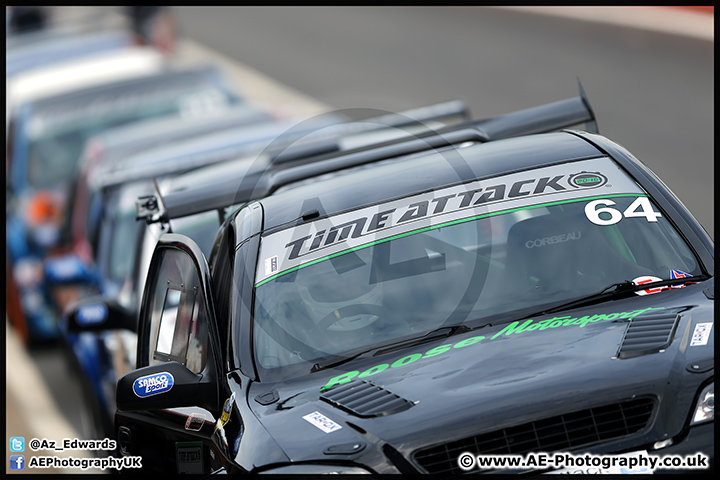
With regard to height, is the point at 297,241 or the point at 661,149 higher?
the point at 297,241

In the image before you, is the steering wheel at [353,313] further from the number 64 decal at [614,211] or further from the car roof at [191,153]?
the car roof at [191,153]

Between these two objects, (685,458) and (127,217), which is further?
(127,217)

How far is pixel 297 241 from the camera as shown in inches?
182

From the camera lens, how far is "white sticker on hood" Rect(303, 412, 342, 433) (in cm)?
365

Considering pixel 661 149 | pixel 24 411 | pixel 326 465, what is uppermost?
pixel 326 465

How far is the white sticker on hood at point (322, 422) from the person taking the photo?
365 cm

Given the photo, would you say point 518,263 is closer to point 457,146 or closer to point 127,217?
point 457,146

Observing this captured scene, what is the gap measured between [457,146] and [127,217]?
375 centimetres

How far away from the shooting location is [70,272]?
865 cm

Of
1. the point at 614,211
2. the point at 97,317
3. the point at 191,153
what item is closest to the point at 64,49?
the point at 191,153

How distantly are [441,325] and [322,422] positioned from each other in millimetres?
766

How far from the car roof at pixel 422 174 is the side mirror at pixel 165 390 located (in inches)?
31.7

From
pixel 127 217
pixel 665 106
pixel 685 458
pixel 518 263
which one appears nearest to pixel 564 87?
pixel 665 106

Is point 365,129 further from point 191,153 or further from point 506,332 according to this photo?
point 506,332
